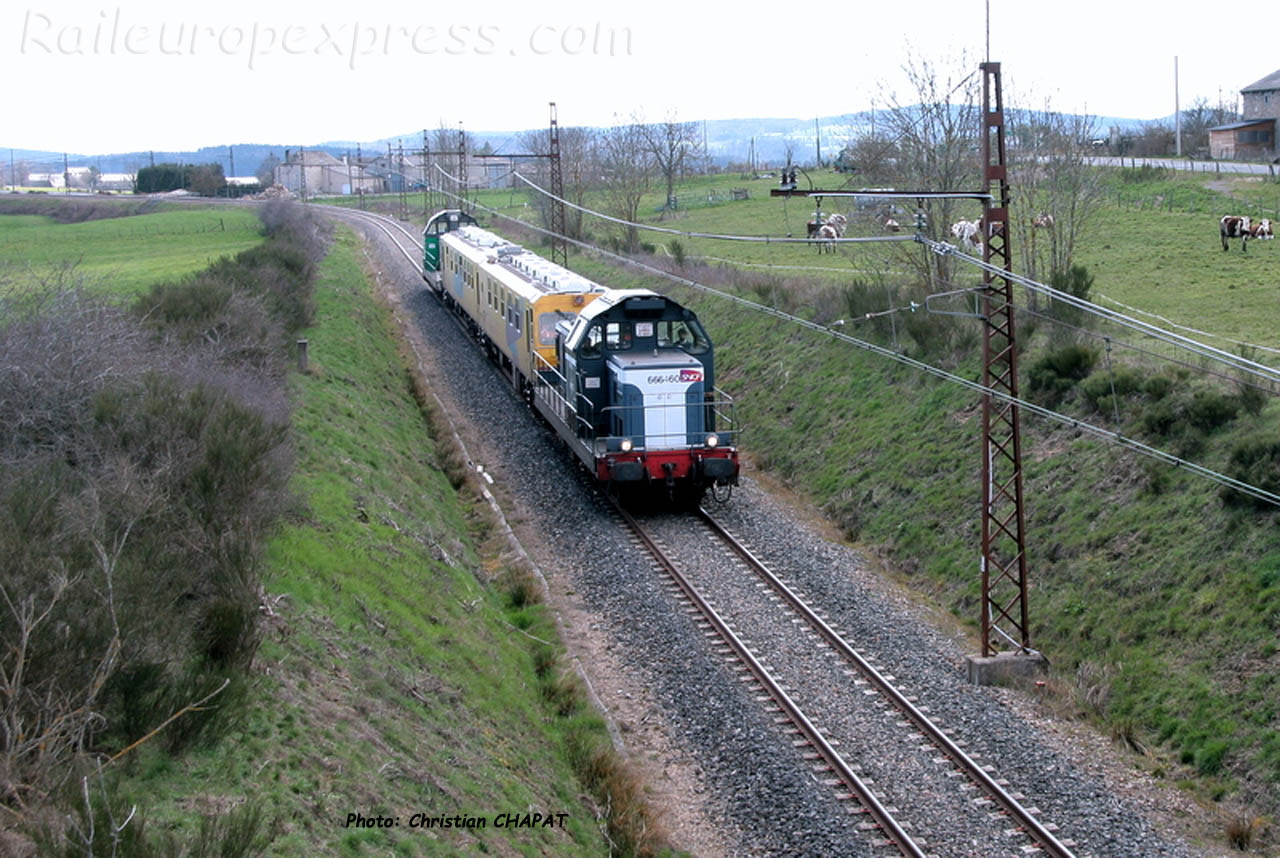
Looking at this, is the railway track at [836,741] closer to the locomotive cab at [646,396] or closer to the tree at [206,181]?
the locomotive cab at [646,396]

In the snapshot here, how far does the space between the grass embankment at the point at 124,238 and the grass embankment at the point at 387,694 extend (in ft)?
58.1

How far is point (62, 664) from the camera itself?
8000 millimetres

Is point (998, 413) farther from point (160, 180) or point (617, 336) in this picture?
point (160, 180)

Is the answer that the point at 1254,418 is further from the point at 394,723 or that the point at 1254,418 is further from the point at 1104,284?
the point at 1104,284

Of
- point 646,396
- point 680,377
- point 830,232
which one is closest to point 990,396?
point 680,377

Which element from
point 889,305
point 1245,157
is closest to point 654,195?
point 1245,157

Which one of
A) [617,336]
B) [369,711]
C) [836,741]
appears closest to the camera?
[369,711]

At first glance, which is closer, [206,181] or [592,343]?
[592,343]

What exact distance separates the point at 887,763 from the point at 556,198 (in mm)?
27048

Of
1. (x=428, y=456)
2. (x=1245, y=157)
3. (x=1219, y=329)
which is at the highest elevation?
(x=1245, y=157)

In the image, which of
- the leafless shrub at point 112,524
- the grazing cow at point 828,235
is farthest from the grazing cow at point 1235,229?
the leafless shrub at point 112,524

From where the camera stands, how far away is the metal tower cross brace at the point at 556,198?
135 ft

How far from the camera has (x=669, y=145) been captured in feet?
245

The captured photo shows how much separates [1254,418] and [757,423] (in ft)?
43.2
